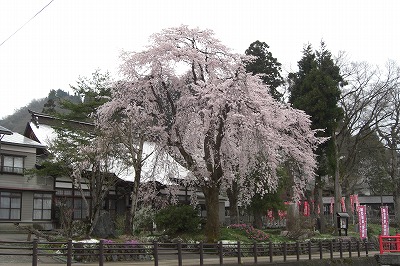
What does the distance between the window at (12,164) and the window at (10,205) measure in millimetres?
1585

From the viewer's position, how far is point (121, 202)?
35844mm

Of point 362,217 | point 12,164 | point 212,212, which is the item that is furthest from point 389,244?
point 12,164

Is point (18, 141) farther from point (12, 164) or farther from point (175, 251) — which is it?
point (175, 251)

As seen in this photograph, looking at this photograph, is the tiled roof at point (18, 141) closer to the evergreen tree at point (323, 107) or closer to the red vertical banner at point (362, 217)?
the evergreen tree at point (323, 107)

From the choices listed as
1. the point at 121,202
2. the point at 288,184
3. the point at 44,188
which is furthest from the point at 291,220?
the point at 44,188

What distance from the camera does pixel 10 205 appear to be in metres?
30.8

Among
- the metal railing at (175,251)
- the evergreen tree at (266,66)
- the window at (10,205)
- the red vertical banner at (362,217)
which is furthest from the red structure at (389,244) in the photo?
the window at (10,205)

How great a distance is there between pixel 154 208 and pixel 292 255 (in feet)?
36.1

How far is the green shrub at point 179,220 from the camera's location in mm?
25156

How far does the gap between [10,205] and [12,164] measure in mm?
2946

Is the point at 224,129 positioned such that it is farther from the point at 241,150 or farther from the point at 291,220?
the point at 291,220

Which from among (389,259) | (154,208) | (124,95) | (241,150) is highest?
(124,95)

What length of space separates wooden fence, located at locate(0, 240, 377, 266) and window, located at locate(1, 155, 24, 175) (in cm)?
1112

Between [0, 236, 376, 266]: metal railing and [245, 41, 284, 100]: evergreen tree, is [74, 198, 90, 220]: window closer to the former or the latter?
[0, 236, 376, 266]: metal railing
